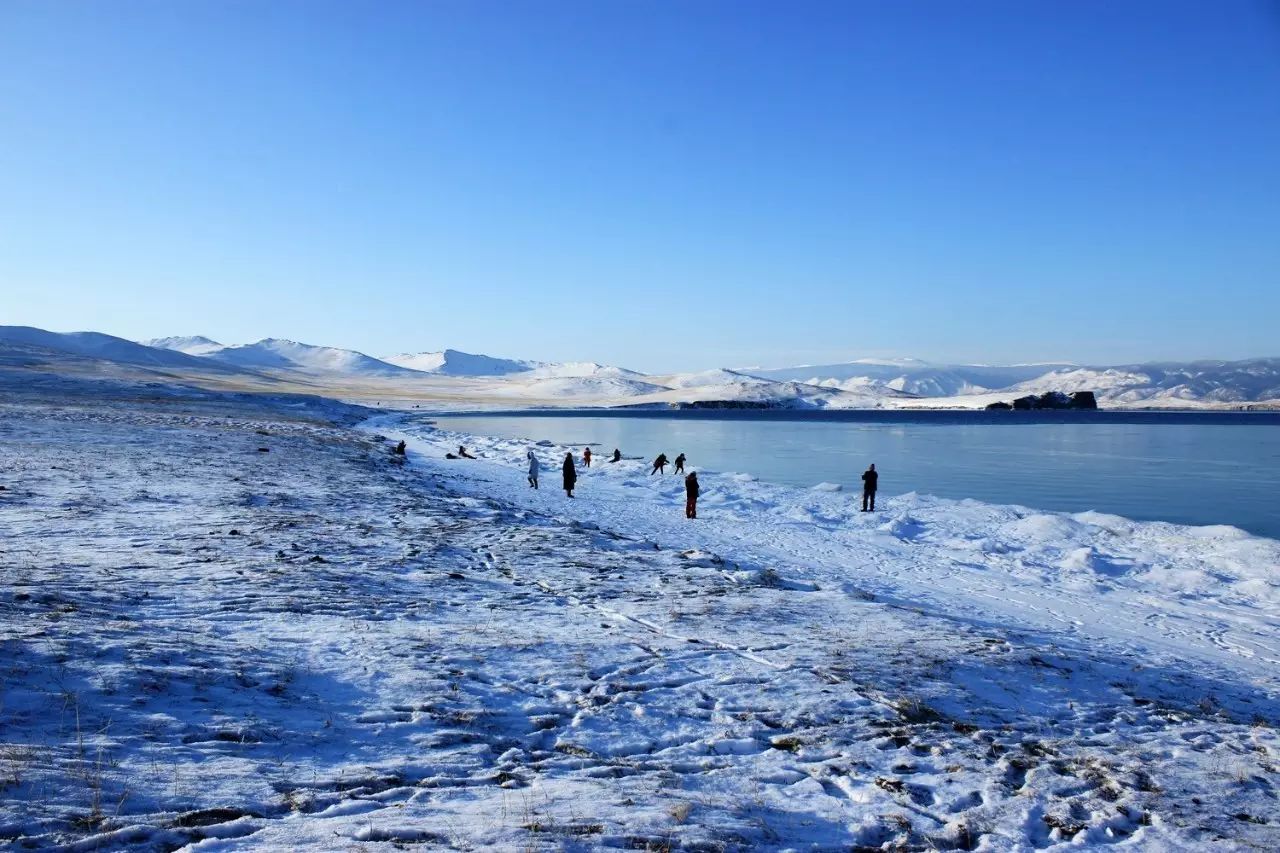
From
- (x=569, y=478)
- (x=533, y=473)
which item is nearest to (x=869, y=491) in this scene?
(x=569, y=478)

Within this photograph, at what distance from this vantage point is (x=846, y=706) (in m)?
7.36

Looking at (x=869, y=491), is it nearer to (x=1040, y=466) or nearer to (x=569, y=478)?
(x=569, y=478)

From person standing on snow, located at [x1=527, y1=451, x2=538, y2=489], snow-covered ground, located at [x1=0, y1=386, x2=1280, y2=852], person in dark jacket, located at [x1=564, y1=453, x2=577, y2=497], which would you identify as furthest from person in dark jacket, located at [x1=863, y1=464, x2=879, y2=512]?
person standing on snow, located at [x1=527, y1=451, x2=538, y2=489]

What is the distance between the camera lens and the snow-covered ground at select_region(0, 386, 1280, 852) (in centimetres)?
501

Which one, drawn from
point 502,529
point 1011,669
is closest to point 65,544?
point 502,529

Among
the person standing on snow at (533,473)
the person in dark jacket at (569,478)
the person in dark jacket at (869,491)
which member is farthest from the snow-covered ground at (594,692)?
the person standing on snow at (533,473)

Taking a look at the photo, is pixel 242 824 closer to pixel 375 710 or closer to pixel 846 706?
pixel 375 710

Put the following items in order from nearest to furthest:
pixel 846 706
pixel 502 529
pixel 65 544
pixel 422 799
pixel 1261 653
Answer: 1. pixel 422 799
2. pixel 846 706
3. pixel 1261 653
4. pixel 65 544
5. pixel 502 529

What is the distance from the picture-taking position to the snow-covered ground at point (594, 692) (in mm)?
5008

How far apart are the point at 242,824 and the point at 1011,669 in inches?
294

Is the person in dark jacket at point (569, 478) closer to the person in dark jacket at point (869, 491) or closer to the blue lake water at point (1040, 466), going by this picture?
the person in dark jacket at point (869, 491)

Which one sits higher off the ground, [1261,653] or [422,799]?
[422,799]

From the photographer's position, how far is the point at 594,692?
7426 millimetres

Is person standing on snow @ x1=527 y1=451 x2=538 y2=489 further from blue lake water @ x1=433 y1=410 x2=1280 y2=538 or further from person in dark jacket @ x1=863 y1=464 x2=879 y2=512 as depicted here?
blue lake water @ x1=433 y1=410 x2=1280 y2=538
